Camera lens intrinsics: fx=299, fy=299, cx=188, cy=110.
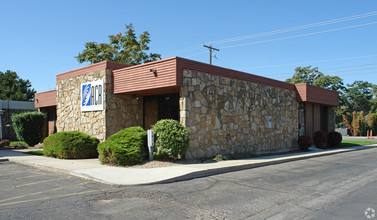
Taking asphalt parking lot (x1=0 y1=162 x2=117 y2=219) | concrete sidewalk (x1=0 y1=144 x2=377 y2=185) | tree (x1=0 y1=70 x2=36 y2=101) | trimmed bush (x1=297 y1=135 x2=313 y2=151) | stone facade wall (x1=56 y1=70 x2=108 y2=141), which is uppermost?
tree (x1=0 y1=70 x2=36 y2=101)

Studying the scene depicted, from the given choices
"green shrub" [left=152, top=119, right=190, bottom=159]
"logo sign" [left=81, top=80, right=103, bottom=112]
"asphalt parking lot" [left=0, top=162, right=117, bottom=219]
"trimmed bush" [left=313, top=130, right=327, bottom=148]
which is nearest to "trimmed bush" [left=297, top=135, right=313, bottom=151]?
"trimmed bush" [left=313, top=130, right=327, bottom=148]

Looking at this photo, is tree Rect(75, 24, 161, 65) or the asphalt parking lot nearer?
the asphalt parking lot

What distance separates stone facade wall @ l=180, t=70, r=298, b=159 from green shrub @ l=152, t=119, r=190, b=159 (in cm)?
80

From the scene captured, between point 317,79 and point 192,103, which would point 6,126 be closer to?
point 192,103

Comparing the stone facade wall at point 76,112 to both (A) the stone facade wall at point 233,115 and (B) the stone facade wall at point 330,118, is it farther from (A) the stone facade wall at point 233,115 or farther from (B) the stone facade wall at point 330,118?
(B) the stone facade wall at point 330,118

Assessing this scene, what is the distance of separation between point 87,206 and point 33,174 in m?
4.90

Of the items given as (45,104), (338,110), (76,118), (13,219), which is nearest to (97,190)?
(13,219)

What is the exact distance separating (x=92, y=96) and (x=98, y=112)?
0.96 m

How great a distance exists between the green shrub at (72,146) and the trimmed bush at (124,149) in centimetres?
204

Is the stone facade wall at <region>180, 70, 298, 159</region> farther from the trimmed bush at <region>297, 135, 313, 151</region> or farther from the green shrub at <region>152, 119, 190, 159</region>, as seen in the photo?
the green shrub at <region>152, 119, 190, 159</region>

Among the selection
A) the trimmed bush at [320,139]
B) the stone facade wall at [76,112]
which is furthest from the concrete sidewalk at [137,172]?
the trimmed bush at [320,139]

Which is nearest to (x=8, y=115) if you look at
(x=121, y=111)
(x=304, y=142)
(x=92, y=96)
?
(x=92, y=96)

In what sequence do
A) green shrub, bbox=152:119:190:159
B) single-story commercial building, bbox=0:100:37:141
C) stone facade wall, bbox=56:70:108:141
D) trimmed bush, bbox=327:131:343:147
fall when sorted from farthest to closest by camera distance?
single-story commercial building, bbox=0:100:37:141 → trimmed bush, bbox=327:131:343:147 → stone facade wall, bbox=56:70:108:141 → green shrub, bbox=152:119:190:159

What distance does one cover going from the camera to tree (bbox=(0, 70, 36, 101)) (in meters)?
40.8
